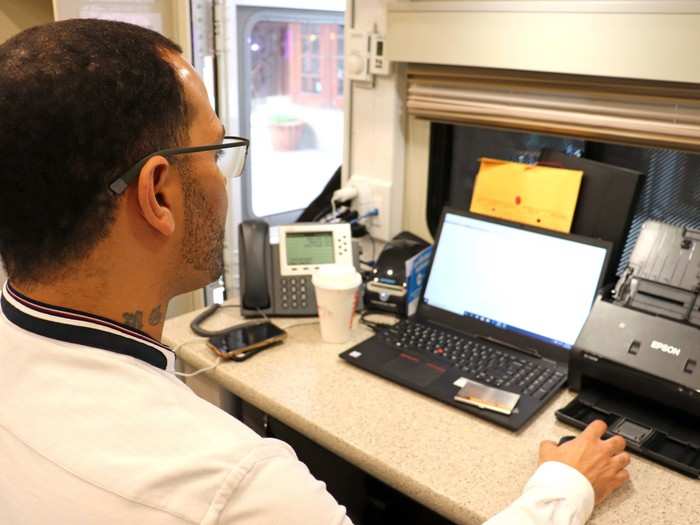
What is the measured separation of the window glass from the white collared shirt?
1.93 m

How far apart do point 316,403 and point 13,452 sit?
64 centimetres

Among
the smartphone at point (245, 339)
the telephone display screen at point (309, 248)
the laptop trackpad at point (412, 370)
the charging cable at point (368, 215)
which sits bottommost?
the laptop trackpad at point (412, 370)

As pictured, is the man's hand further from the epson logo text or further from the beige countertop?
the epson logo text

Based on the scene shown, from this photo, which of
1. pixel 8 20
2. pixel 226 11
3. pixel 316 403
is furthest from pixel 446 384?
pixel 8 20

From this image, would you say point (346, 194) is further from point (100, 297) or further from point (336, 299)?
point (100, 297)

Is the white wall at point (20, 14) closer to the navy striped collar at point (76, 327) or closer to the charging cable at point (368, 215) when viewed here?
the charging cable at point (368, 215)

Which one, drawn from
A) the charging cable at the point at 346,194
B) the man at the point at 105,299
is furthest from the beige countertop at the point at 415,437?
the charging cable at the point at 346,194

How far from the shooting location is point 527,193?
1597 mm

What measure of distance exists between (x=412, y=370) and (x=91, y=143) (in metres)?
0.83

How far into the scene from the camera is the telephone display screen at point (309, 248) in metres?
1.67

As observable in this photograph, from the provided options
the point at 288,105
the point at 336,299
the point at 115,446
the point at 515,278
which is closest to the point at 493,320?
the point at 515,278

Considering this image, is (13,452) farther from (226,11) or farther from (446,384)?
(226,11)

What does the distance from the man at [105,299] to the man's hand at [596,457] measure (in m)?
0.45

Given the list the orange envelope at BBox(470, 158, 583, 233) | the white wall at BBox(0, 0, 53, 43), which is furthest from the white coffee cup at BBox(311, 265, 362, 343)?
the white wall at BBox(0, 0, 53, 43)
